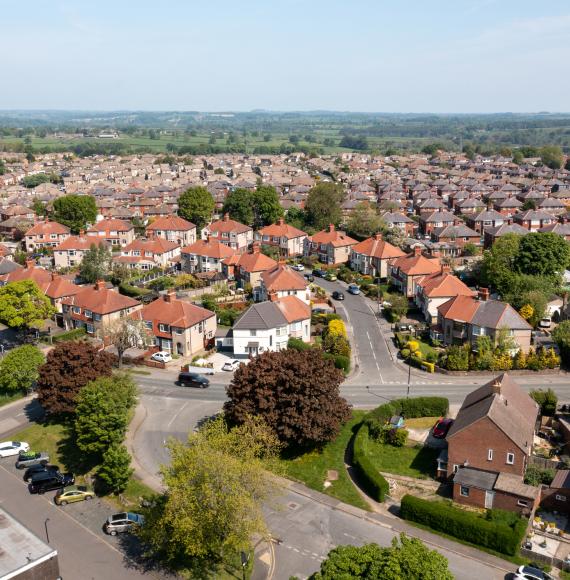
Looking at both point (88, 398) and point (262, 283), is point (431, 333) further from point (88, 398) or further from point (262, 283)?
point (88, 398)

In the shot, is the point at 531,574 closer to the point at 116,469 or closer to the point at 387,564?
the point at 387,564

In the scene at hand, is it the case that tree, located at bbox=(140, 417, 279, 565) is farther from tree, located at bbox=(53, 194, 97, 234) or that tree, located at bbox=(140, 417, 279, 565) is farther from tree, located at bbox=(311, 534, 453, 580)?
tree, located at bbox=(53, 194, 97, 234)

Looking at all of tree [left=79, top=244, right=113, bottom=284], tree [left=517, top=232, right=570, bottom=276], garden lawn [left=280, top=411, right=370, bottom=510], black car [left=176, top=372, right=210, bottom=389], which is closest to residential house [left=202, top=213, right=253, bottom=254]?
tree [left=79, top=244, right=113, bottom=284]

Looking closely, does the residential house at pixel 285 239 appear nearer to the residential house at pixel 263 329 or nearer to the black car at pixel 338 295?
the black car at pixel 338 295

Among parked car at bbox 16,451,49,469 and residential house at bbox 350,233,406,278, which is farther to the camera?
residential house at bbox 350,233,406,278

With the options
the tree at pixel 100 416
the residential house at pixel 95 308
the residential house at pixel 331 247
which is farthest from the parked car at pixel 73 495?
the residential house at pixel 331 247

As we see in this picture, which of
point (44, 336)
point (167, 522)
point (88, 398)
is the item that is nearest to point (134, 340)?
point (44, 336)

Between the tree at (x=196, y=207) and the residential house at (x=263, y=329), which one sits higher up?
the tree at (x=196, y=207)
